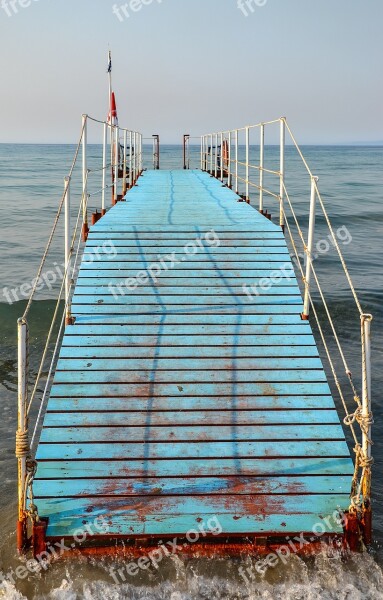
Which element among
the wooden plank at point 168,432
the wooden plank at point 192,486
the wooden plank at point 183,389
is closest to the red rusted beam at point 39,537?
the wooden plank at point 192,486

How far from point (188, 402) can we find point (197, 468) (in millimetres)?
737

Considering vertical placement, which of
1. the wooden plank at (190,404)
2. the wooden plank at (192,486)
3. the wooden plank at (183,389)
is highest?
the wooden plank at (183,389)

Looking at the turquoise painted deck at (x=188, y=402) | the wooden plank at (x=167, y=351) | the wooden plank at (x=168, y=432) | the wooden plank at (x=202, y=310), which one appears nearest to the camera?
the turquoise painted deck at (x=188, y=402)

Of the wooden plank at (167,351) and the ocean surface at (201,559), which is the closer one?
the ocean surface at (201,559)

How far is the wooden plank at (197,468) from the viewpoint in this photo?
4820 mm

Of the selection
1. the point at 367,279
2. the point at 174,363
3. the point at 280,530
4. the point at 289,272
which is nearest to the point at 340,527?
the point at 280,530

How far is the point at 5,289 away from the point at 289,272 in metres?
9.72

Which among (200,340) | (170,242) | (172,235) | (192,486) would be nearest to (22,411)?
(192,486)

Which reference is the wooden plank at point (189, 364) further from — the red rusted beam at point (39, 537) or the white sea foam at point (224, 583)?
the white sea foam at point (224, 583)

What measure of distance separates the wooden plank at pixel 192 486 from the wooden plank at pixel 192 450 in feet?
0.76

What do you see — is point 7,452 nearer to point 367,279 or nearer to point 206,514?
point 206,514

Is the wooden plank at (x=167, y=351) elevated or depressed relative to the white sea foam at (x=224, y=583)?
elevated

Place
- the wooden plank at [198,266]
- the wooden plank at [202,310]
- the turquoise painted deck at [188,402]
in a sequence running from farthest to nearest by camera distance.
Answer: the wooden plank at [198,266], the wooden plank at [202,310], the turquoise painted deck at [188,402]

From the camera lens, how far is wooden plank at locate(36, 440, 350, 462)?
16.3ft
